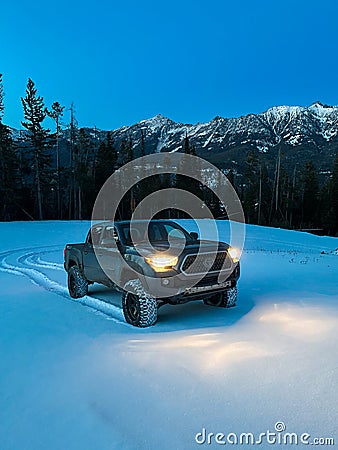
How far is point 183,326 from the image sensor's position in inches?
213

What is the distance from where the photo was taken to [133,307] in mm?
5633

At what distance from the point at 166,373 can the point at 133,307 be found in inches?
80.8

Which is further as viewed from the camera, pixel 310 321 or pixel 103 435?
pixel 310 321

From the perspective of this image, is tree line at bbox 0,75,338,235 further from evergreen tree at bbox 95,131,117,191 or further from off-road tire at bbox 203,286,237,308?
off-road tire at bbox 203,286,237,308

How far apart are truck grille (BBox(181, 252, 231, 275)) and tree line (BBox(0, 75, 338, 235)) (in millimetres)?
34552

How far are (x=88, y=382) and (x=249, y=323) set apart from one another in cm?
277

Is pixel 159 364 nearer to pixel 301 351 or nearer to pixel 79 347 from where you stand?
pixel 79 347

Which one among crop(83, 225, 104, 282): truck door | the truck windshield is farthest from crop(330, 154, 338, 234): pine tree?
crop(83, 225, 104, 282): truck door

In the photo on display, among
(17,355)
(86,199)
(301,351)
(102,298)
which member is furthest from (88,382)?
(86,199)

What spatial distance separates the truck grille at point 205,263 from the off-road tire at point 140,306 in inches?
29.6

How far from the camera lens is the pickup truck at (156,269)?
538 cm

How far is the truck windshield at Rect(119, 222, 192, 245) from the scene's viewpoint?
6734 mm

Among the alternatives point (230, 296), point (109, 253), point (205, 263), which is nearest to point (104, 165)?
point (109, 253)

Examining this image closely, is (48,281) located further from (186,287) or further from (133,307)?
(186,287)
